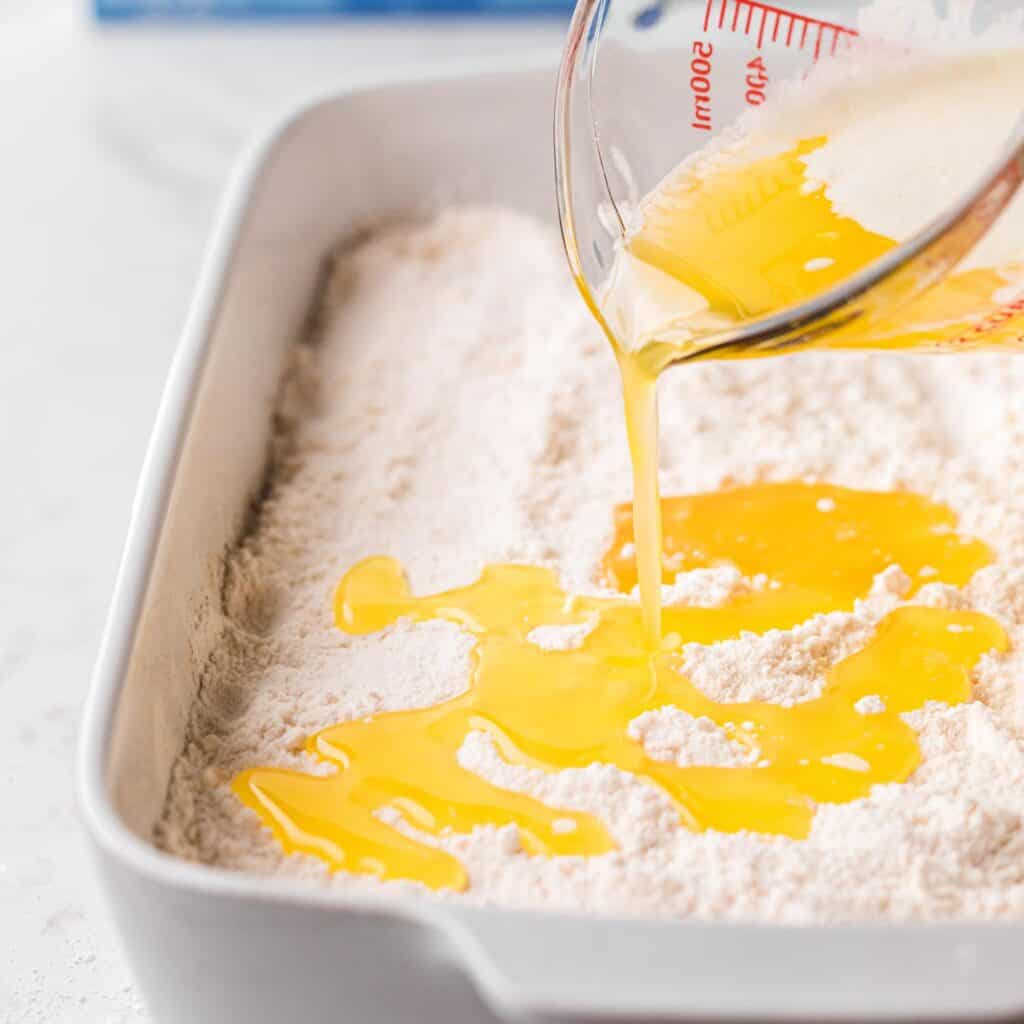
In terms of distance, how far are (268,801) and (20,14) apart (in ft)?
4.99

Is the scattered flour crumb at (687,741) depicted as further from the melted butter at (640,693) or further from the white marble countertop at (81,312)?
the white marble countertop at (81,312)

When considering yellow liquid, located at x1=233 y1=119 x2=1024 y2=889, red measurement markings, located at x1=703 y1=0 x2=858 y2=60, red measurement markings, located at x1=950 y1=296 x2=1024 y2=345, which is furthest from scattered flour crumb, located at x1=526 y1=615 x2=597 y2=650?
red measurement markings, located at x1=703 y1=0 x2=858 y2=60

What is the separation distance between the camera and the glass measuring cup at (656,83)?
1.05 metres

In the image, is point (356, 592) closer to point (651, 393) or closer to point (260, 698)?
point (260, 698)

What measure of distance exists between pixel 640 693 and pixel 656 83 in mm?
449

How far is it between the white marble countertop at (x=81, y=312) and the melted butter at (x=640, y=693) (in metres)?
0.20

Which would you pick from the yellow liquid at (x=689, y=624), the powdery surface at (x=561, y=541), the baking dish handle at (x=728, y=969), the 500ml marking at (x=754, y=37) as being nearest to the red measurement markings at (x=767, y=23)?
the 500ml marking at (x=754, y=37)

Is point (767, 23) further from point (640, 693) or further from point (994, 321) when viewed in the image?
point (640, 693)

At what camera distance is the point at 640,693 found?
0.97 metres

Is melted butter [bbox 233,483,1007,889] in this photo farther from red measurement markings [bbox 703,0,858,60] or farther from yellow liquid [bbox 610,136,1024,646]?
red measurement markings [bbox 703,0,858,60]

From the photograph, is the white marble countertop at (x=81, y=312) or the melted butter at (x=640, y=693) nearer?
the melted butter at (x=640, y=693)

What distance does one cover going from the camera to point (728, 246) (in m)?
1.01

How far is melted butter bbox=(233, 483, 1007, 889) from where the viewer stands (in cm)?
88

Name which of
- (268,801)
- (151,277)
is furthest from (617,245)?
(151,277)
